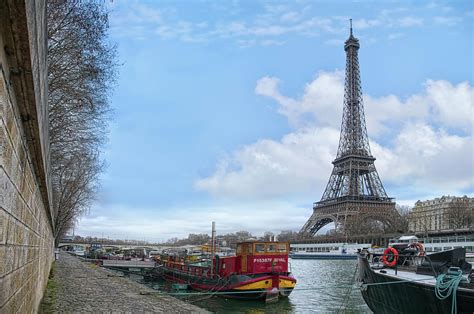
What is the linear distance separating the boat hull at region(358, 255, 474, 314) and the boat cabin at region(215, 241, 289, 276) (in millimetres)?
9147

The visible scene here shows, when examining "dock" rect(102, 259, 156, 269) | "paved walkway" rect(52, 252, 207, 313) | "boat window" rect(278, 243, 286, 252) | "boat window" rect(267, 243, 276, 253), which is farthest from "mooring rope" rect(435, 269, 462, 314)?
"dock" rect(102, 259, 156, 269)

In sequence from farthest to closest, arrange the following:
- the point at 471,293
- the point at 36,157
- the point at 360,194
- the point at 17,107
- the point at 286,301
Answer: the point at 360,194 < the point at 286,301 < the point at 471,293 < the point at 36,157 < the point at 17,107

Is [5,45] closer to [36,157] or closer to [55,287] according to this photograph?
[36,157]

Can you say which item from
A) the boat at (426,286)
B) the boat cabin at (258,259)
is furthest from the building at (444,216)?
the boat at (426,286)

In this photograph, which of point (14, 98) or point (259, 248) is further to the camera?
point (259, 248)

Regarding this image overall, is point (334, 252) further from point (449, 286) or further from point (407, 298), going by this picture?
point (449, 286)

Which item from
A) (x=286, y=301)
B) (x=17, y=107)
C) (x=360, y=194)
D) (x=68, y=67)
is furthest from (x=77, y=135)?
(x=360, y=194)

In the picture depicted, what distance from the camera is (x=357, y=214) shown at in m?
112

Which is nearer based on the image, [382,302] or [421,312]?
[421,312]

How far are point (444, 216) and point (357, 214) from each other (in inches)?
1108

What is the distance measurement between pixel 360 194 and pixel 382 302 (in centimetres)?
9969

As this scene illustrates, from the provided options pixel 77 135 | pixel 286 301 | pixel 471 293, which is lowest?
pixel 286 301

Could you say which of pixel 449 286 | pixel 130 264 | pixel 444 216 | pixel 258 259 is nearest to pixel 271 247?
pixel 258 259

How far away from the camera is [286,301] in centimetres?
2694
